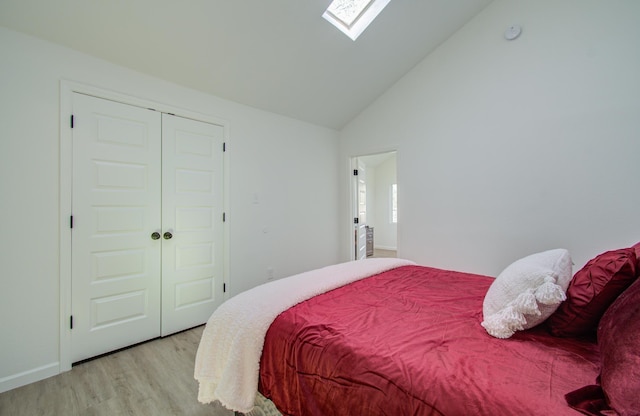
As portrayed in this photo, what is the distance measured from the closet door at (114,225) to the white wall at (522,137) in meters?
2.72

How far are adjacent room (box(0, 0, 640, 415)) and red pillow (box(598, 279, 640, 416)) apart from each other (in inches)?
10.5

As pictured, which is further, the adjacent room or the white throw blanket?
the adjacent room

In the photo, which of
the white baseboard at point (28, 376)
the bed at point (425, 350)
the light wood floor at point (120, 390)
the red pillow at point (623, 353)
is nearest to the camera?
the red pillow at point (623, 353)

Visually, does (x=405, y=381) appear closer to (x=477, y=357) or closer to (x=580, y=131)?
(x=477, y=357)

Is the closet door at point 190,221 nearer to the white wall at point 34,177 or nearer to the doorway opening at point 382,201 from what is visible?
the white wall at point 34,177

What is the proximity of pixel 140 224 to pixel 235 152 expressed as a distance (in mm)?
1172

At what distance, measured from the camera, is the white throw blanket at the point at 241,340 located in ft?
3.92

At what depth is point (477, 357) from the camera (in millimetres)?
896

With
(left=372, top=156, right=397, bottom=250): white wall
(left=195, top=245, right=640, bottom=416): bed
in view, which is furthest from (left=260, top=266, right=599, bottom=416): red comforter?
(left=372, top=156, right=397, bottom=250): white wall

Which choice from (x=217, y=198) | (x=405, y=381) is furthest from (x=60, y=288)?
(x=405, y=381)

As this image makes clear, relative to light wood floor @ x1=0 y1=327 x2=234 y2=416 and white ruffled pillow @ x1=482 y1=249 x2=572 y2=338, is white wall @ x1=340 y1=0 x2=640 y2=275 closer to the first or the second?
white ruffled pillow @ x1=482 y1=249 x2=572 y2=338

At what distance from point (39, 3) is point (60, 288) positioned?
1931 mm

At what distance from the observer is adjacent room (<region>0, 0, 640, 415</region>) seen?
72.9 inches

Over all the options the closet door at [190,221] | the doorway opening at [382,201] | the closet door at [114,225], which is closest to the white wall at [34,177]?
the closet door at [114,225]
